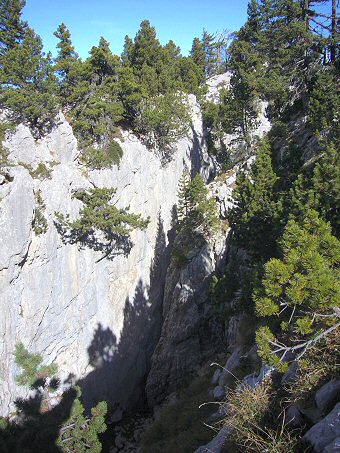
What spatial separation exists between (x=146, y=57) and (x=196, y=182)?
1887 cm

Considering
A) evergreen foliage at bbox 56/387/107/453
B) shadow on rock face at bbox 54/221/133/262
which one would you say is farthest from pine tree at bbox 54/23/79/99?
evergreen foliage at bbox 56/387/107/453

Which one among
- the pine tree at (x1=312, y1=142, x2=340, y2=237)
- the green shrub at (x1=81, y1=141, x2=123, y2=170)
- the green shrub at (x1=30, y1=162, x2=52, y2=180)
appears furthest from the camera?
the green shrub at (x1=81, y1=141, x2=123, y2=170)

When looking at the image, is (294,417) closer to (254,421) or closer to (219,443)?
(254,421)

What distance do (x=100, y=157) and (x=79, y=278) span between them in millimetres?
10349

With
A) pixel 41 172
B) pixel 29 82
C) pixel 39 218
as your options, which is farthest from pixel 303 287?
pixel 29 82

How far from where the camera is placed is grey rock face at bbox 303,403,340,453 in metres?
5.53

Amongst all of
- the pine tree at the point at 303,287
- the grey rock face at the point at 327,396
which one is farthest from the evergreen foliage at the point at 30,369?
the grey rock face at the point at 327,396

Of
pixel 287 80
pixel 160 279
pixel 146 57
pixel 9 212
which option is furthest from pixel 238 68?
pixel 9 212

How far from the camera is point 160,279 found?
33656 mm

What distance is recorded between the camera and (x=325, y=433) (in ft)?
Result: 18.9

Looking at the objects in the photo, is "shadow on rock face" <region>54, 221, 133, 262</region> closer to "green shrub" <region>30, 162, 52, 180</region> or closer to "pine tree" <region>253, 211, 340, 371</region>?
"green shrub" <region>30, 162, 52, 180</region>

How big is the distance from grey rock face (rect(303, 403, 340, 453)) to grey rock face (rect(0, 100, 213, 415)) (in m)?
18.8

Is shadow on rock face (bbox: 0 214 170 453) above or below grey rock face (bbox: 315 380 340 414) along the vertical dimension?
below

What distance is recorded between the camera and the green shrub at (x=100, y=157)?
2723 cm
